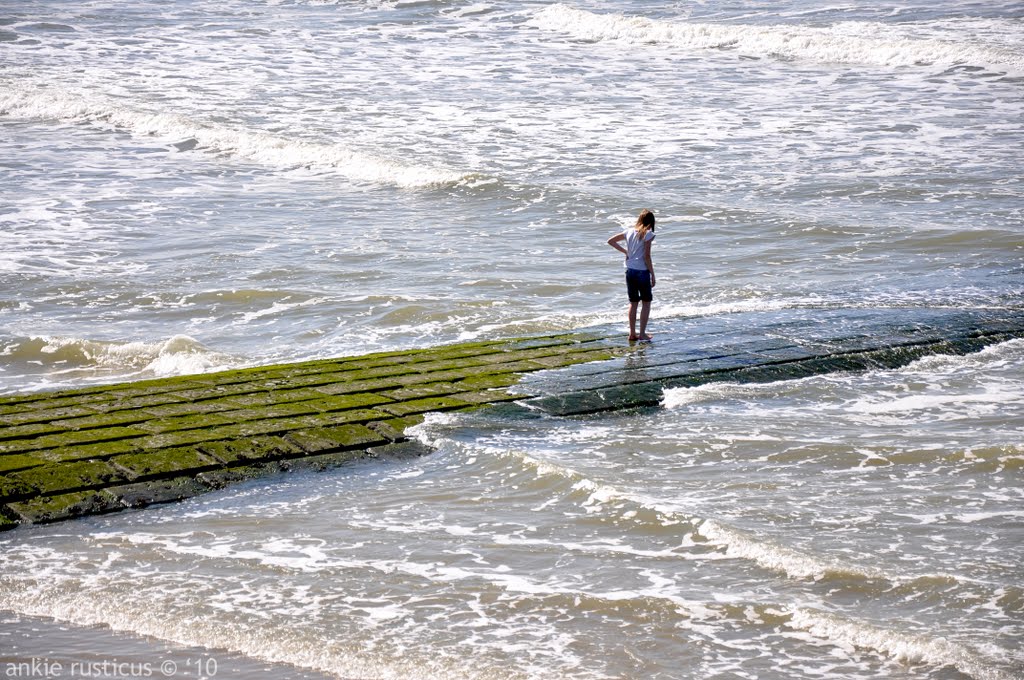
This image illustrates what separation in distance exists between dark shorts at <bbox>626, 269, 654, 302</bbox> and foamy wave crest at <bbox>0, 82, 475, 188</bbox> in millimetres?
9986

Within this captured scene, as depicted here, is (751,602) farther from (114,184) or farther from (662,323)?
(114,184)

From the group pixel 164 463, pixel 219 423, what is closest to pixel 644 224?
pixel 219 423

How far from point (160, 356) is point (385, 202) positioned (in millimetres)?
8042

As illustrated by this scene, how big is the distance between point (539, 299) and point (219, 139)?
11.9 m

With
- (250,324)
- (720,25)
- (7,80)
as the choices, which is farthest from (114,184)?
(720,25)

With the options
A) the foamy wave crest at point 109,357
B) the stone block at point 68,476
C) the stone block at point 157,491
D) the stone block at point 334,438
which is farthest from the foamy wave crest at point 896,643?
the foamy wave crest at point 109,357

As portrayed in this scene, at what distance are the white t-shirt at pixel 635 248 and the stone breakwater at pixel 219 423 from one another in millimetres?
848

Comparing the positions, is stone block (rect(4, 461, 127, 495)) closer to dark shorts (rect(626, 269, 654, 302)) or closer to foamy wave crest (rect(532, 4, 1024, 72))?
dark shorts (rect(626, 269, 654, 302))

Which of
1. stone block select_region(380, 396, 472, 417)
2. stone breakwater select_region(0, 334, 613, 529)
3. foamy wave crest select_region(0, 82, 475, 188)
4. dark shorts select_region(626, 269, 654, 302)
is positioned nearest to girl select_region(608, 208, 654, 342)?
dark shorts select_region(626, 269, 654, 302)

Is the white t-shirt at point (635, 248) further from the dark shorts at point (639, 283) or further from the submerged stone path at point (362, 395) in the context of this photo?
the submerged stone path at point (362, 395)

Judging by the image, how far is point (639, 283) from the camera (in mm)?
9930

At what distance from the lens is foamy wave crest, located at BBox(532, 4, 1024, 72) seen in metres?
27.3

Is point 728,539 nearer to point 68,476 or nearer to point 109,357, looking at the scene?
point 68,476

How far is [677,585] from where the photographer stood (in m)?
5.98
